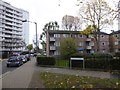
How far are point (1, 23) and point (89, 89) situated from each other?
118269mm

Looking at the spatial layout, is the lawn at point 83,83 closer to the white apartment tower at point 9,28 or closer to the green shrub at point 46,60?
the green shrub at point 46,60

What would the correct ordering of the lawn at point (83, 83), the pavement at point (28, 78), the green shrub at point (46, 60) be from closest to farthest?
the lawn at point (83, 83), the pavement at point (28, 78), the green shrub at point (46, 60)

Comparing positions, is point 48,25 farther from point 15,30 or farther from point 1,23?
point 15,30

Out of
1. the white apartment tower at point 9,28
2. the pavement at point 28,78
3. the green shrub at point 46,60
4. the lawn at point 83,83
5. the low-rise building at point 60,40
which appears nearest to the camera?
the lawn at point 83,83

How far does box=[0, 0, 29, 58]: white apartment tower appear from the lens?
118 meters

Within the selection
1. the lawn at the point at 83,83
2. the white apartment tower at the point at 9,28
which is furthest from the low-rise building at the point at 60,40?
the lawn at the point at 83,83

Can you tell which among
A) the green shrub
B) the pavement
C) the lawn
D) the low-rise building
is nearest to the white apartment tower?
the low-rise building

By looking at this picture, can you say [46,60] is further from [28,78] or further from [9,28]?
[9,28]

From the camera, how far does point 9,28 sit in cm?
13312

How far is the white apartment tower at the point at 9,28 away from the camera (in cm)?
11779

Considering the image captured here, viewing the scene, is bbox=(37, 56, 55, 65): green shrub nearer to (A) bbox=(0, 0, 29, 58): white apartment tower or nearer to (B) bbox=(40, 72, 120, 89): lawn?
(B) bbox=(40, 72, 120, 89): lawn

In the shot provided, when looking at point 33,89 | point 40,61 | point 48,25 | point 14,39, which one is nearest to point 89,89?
point 33,89

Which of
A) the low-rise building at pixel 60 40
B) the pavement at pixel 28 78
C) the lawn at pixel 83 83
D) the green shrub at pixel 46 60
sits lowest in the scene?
the pavement at pixel 28 78

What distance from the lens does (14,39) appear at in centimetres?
12044
